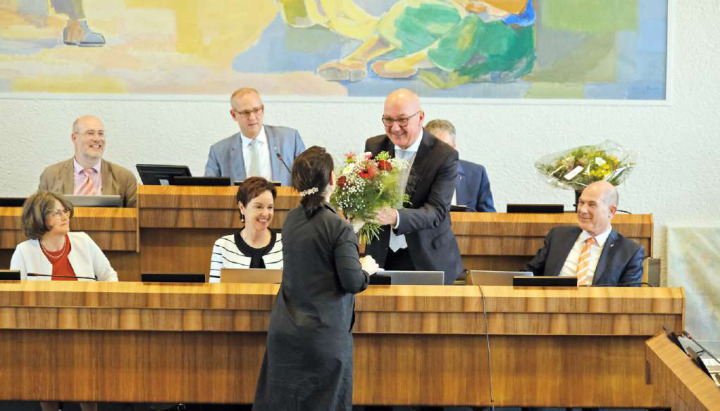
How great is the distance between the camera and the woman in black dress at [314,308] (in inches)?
124

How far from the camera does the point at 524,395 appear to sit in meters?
3.44

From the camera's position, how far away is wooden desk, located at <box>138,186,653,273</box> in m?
4.74

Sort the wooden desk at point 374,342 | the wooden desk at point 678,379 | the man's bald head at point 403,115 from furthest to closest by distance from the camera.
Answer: the man's bald head at point 403,115 → the wooden desk at point 374,342 → the wooden desk at point 678,379

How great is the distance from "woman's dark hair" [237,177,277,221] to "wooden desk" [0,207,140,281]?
708 mm

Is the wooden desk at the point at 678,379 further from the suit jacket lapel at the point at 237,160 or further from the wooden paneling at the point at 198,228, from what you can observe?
the suit jacket lapel at the point at 237,160

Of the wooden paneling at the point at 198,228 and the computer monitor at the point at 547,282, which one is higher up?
the wooden paneling at the point at 198,228

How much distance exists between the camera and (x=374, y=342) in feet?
11.3

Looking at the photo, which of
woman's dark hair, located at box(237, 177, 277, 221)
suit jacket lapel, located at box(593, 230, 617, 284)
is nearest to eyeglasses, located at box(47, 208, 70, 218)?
woman's dark hair, located at box(237, 177, 277, 221)

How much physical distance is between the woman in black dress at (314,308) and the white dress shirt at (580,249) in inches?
64.7

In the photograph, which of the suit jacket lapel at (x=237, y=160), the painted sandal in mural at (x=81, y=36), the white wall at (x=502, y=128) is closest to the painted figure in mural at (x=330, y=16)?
the white wall at (x=502, y=128)

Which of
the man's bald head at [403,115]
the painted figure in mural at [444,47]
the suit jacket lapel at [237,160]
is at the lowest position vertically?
the suit jacket lapel at [237,160]

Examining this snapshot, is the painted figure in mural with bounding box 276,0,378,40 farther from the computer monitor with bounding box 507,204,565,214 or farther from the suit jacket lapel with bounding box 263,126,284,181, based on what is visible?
the computer monitor with bounding box 507,204,565,214

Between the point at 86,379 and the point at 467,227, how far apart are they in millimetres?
2105

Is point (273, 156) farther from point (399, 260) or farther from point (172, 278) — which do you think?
point (172, 278)
